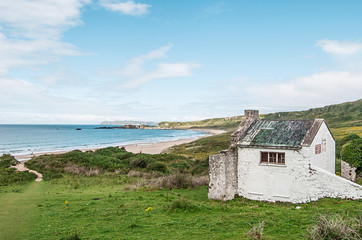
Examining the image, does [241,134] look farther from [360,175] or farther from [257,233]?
[360,175]

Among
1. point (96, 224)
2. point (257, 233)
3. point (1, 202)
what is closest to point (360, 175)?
point (257, 233)

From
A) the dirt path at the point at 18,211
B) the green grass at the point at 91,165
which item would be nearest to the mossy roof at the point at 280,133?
the dirt path at the point at 18,211

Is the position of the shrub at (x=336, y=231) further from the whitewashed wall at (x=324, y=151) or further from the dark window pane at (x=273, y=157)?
the dark window pane at (x=273, y=157)

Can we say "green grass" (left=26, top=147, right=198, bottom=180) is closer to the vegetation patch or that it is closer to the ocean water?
the vegetation patch

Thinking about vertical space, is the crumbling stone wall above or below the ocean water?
above

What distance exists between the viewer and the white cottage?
607 inches

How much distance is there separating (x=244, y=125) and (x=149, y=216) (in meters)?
10.5

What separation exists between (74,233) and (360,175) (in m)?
23.5

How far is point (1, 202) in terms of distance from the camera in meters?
17.0

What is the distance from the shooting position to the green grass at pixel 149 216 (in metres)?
10.8

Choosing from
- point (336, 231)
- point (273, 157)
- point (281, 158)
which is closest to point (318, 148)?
point (281, 158)

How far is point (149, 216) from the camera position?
13.3 m

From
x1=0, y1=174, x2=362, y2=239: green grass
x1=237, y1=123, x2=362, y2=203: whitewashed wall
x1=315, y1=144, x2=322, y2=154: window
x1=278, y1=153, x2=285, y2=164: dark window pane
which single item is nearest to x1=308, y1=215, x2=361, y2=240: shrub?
x1=0, y1=174, x2=362, y2=239: green grass

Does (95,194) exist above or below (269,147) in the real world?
below
